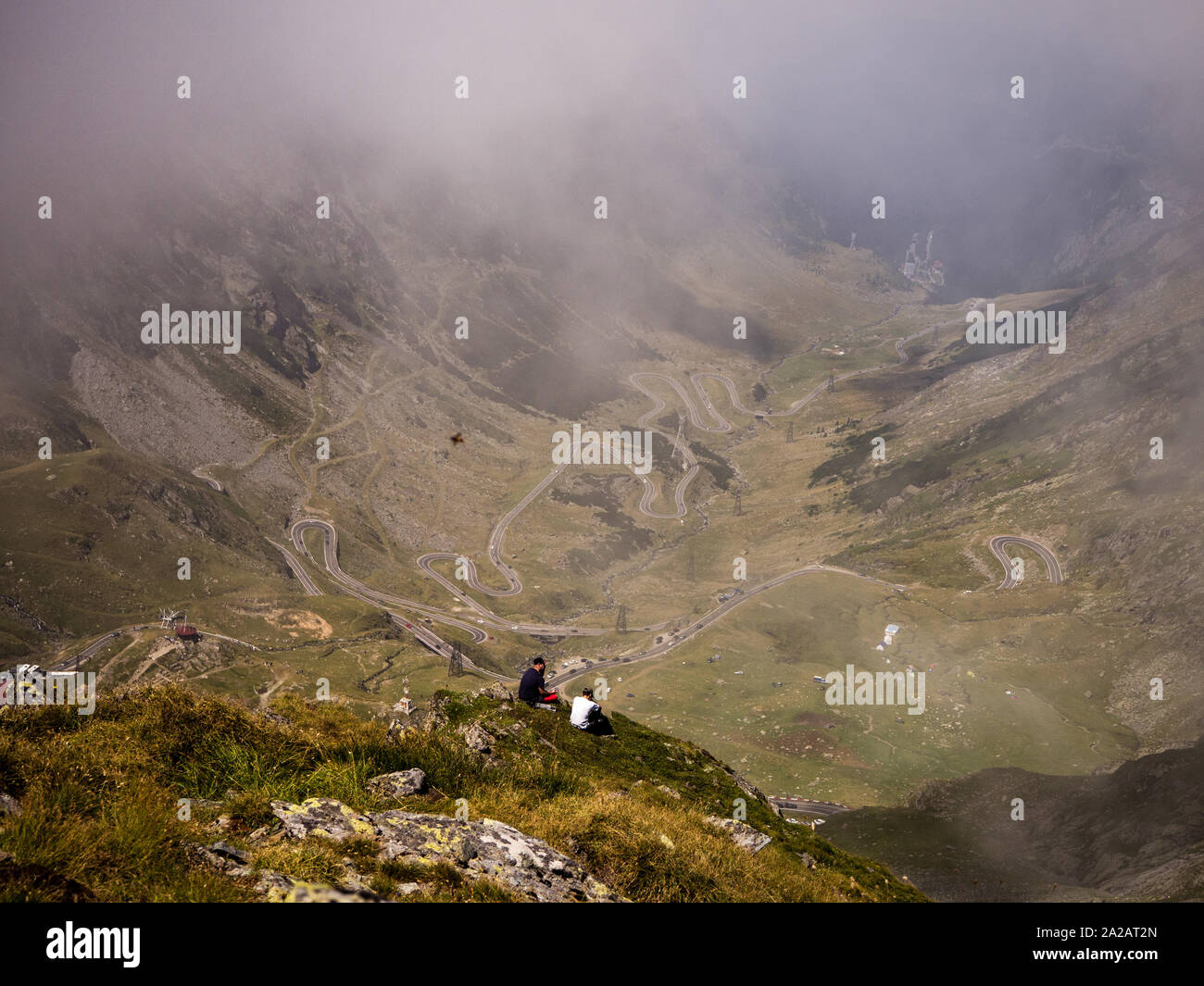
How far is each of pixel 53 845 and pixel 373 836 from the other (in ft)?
11.3

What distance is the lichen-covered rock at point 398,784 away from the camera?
11.9 m

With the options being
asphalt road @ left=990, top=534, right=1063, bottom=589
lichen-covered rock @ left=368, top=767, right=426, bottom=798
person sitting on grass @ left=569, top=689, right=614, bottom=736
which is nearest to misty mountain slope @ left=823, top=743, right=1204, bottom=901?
person sitting on grass @ left=569, top=689, right=614, bottom=736

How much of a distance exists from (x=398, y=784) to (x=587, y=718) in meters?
14.1

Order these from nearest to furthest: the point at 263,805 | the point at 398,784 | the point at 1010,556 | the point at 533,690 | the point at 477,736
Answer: the point at 263,805 → the point at 398,784 → the point at 477,736 → the point at 533,690 → the point at 1010,556

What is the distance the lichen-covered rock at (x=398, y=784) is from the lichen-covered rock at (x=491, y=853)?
1159mm

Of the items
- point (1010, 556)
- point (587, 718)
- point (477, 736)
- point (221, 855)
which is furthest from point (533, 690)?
point (1010, 556)

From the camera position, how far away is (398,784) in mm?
12305

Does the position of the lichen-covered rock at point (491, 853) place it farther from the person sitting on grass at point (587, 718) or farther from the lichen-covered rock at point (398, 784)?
the person sitting on grass at point (587, 718)

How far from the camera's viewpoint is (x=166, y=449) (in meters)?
194

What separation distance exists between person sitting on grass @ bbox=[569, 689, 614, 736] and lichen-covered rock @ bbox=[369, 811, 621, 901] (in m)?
14.4

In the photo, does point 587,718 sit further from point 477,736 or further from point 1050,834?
point 1050,834

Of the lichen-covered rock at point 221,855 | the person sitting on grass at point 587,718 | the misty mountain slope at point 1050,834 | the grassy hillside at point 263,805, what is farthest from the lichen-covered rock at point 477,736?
the misty mountain slope at point 1050,834
